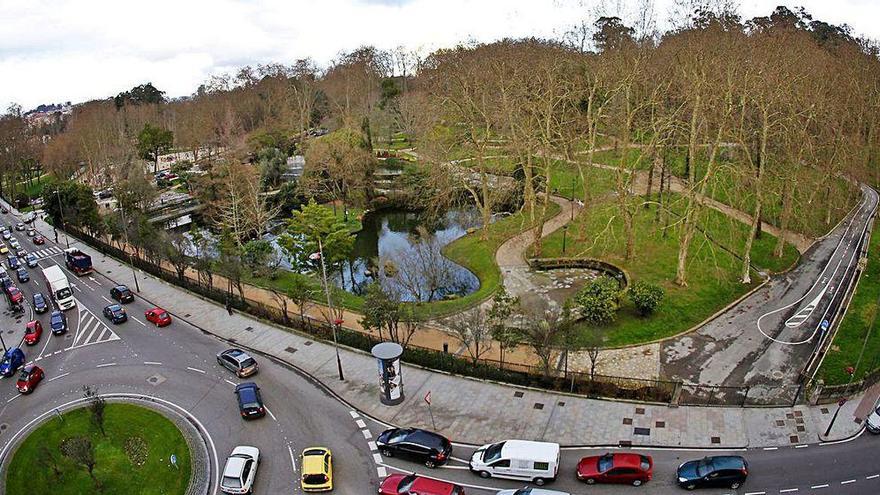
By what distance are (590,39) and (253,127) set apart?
7406 cm

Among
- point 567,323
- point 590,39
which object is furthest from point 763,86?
point 590,39

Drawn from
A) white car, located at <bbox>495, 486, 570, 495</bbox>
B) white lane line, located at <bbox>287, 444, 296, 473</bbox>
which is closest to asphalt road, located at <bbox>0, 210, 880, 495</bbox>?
white lane line, located at <bbox>287, 444, 296, 473</bbox>

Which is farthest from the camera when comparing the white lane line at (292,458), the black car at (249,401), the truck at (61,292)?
the truck at (61,292)

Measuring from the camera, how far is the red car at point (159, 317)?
38.1m

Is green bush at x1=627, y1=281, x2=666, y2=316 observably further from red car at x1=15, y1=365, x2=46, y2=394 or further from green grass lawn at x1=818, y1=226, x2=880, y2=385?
red car at x1=15, y1=365, x2=46, y2=394

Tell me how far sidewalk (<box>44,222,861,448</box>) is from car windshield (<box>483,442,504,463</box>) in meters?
1.81

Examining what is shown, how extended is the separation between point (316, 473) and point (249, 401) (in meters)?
6.86

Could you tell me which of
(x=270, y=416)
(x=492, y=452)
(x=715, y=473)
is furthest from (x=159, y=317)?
(x=715, y=473)

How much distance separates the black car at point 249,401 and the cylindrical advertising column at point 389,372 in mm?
5861

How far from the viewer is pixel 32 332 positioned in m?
37.7

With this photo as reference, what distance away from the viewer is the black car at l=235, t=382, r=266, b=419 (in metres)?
27.0

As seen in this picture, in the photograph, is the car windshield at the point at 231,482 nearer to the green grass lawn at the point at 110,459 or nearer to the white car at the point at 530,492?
the green grass lawn at the point at 110,459

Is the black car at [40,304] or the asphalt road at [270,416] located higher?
the black car at [40,304]

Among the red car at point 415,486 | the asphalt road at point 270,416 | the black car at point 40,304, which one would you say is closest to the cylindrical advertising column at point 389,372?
the asphalt road at point 270,416
